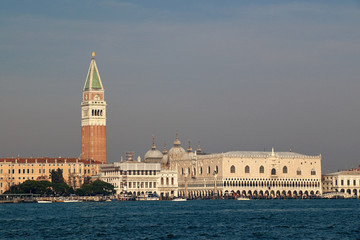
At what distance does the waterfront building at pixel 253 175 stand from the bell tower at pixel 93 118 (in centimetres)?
1813

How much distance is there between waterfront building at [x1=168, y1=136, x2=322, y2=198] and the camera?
173 m

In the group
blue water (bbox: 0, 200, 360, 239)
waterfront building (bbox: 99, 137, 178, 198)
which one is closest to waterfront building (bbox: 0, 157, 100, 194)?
waterfront building (bbox: 99, 137, 178, 198)

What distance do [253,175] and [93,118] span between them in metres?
38.5

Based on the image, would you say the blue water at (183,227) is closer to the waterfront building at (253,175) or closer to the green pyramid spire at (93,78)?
the waterfront building at (253,175)

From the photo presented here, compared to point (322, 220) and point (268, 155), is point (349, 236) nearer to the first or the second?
point (322, 220)

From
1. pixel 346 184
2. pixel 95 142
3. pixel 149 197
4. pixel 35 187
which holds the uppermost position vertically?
pixel 95 142

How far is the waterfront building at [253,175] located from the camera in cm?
17262

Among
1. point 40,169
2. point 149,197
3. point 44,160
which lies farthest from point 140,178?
point 44,160

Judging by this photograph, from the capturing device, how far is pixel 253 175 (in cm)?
17475

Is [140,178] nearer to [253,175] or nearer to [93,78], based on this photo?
[253,175]

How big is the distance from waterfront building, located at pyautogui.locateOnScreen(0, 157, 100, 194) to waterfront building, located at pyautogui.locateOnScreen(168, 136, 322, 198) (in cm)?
2080

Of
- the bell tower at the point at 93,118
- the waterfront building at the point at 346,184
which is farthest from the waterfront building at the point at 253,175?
the bell tower at the point at 93,118

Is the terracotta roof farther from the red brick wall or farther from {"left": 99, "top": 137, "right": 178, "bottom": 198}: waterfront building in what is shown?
{"left": 99, "top": 137, "right": 178, "bottom": 198}: waterfront building

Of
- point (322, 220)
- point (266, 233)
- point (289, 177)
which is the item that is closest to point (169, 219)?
point (322, 220)
